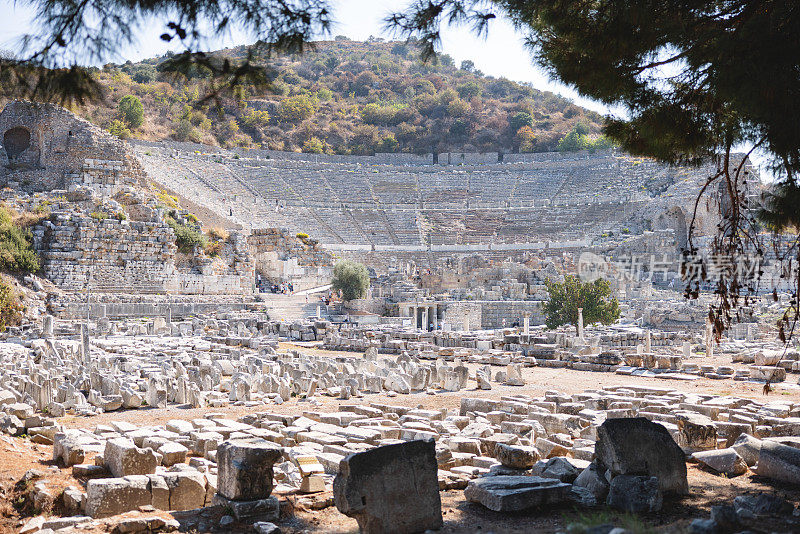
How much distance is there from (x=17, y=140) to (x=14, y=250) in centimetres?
1433

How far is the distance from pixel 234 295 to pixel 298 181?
1066 inches

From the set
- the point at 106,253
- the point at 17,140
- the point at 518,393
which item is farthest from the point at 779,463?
the point at 17,140

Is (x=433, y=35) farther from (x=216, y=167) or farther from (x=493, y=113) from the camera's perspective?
(x=493, y=113)

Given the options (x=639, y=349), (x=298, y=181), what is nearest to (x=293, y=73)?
(x=298, y=181)

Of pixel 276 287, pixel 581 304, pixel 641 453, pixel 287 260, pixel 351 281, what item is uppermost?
pixel 287 260

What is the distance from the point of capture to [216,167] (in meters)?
54.2

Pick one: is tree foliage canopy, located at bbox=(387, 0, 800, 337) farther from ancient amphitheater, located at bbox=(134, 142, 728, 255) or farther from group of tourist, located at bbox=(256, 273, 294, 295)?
ancient amphitheater, located at bbox=(134, 142, 728, 255)

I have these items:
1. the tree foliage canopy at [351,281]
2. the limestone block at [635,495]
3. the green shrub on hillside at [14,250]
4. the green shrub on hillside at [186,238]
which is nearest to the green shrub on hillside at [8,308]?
the green shrub on hillside at [14,250]

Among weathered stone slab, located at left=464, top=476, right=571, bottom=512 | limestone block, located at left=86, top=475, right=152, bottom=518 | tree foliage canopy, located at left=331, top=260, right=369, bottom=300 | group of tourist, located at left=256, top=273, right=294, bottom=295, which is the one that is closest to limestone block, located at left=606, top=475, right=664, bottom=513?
weathered stone slab, located at left=464, top=476, right=571, bottom=512

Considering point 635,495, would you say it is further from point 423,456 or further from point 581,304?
point 581,304

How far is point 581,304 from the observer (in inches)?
1008

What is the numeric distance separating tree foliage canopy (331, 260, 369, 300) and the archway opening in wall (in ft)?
60.3

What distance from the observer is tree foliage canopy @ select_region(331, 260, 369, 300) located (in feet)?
104

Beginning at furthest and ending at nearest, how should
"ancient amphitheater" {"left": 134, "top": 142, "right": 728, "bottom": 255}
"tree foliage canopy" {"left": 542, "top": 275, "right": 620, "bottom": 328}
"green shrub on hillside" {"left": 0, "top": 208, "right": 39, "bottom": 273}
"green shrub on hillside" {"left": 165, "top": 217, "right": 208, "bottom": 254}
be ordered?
"ancient amphitheater" {"left": 134, "top": 142, "right": 728, "bottom": 255} < "green shrub on hillside" {"left": 165, "top": 217, "right": 208, "bottom": 254} < "green shrub on hillside" {"left": 0, "top": 208, "right": 39, "bottom": 273} < "tree foliage canopy" {"left": 542, "top": 275, "right": 620, "bottom": 328}
